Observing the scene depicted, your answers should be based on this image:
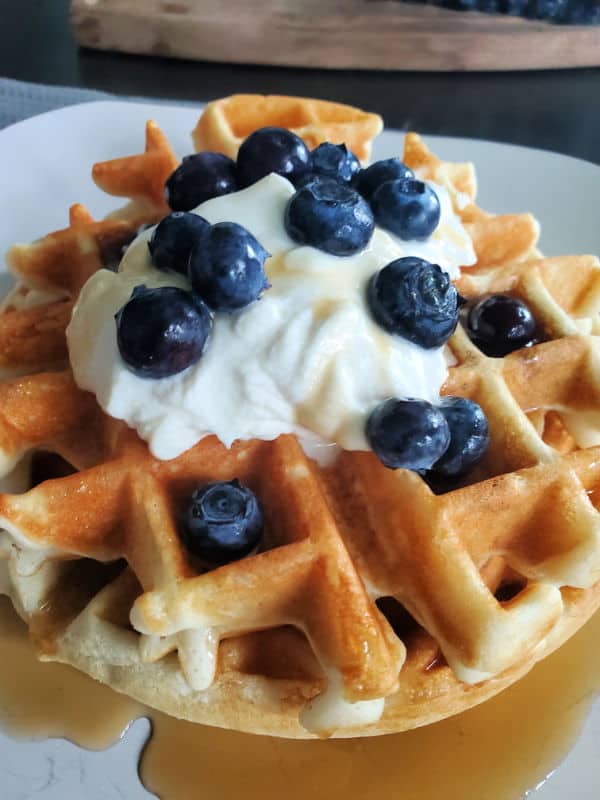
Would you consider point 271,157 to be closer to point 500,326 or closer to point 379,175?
point 379,175

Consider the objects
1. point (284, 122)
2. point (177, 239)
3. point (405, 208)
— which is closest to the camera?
point (177, 239)

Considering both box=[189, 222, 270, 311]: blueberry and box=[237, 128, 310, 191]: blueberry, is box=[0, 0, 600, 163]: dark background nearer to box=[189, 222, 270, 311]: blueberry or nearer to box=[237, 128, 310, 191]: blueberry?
box=[237, 128, 310, 191]: blueberry

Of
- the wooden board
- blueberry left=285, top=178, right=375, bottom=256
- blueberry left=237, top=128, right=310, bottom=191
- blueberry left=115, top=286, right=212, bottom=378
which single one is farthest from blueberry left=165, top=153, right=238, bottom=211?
the wooden board

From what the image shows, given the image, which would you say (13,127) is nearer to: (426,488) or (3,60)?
(3,60)

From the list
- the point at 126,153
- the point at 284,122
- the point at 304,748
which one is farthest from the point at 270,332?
the point at 126,153

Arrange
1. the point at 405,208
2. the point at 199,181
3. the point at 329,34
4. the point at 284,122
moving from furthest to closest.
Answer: the point at 329,34 → the point at 284,122 → the point at 199,181 → the point at 405,208

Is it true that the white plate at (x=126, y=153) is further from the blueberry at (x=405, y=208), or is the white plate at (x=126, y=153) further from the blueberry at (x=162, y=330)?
the blueberry at (x=162, y=330)
